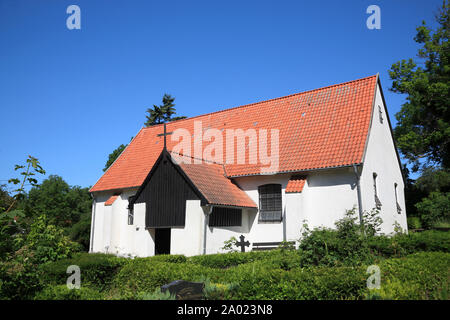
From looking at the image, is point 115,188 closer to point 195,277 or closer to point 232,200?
point 232,200

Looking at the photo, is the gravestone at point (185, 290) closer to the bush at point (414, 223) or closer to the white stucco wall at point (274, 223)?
the white stucco wall at point (274, 223)

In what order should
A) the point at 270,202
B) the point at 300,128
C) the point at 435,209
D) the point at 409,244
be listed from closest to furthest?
1. the point at 409,244
2. the point at 270,202
3. the point at 300,128
4. the point at 435,209

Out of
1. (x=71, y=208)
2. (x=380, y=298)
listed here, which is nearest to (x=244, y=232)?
(x=380, y=298)

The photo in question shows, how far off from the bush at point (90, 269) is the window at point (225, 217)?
5.08 m

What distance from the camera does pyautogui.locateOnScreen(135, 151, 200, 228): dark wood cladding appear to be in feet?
52.3

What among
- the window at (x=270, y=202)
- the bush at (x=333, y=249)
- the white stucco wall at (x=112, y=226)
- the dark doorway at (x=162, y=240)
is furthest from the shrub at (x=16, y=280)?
the white stucco wall at (x=112, y=226)

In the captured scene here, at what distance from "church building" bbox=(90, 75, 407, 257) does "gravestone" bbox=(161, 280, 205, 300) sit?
25.7 ft

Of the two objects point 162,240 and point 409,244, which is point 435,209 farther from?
point 162,240

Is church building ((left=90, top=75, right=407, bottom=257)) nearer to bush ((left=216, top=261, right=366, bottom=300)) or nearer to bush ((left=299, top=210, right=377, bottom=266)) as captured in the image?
bush ((left=299, top=210, right=377, bottom=266))

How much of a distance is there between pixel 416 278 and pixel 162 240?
12774 millimetres

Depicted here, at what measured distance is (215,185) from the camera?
671 inches

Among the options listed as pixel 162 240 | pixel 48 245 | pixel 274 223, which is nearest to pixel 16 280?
pixel 48 245

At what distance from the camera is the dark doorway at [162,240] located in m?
17.6
